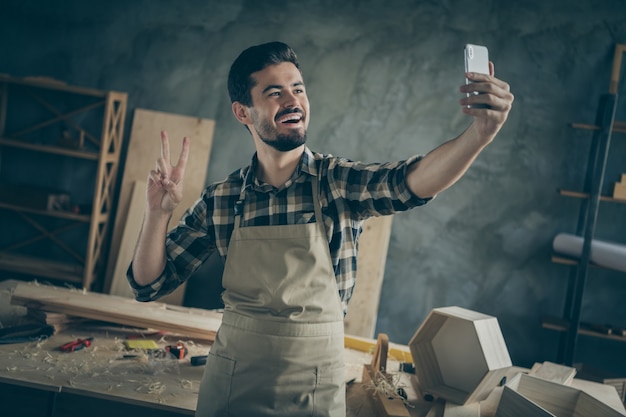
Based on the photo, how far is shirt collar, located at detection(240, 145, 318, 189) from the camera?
6.67 ft

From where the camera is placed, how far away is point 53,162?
185 inches

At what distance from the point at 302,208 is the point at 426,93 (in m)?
2.68

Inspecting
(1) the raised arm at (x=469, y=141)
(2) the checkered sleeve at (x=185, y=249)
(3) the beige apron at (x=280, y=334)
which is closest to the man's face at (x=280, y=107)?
(3) the beige apron at (x=280, y=334)

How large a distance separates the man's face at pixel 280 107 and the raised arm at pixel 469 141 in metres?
0.46

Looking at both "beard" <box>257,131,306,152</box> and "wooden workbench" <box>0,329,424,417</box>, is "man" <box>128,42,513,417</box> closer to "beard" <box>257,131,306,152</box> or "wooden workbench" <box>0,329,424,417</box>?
"beard" <box>257,131,306,152</box>

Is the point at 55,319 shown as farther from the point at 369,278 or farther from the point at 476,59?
the point at 476,59

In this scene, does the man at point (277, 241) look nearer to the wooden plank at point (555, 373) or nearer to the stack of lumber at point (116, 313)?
the stack of lumber at point (116, 313)

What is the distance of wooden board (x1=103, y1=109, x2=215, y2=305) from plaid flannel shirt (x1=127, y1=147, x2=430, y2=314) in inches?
95.7

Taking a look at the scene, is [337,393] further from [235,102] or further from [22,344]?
[22,344]

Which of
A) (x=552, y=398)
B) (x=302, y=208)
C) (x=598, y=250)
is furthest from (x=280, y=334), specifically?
(x=598, y=250)

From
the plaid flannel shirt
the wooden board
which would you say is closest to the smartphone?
the plaid flannel shirt

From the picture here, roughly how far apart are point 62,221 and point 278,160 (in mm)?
3254

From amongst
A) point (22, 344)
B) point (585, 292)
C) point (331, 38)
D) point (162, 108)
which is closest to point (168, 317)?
point (22, 344)

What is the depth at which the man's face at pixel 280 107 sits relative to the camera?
2.03m
